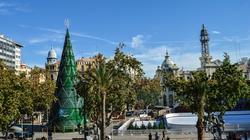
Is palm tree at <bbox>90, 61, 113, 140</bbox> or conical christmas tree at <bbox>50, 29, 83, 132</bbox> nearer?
palm tree at <bbox>90, 61, 113, 140</bbox>

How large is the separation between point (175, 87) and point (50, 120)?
38093 millimetres

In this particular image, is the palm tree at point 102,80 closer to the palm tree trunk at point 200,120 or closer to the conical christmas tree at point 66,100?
the palm tree trunk at point 200,120

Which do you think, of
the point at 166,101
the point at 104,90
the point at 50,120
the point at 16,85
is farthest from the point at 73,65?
the point at 166,101

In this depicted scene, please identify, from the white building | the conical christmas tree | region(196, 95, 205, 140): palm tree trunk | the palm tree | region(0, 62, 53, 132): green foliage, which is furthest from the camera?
the white building

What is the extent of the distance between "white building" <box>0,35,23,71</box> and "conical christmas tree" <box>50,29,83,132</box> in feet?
319

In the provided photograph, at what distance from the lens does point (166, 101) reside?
181750 millimetres

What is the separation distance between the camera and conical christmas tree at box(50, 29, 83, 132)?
75.3 m

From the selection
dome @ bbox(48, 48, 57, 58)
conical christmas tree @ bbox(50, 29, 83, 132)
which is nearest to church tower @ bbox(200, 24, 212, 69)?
dome @ bbox(48, 48, 57, 58)

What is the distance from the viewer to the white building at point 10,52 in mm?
174250

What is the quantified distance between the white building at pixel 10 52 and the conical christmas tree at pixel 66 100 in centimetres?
9730

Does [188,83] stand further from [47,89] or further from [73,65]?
[73,65]

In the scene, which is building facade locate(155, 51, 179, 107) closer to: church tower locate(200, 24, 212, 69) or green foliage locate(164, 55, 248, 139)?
church tower locate(200, 24, 212, 69)

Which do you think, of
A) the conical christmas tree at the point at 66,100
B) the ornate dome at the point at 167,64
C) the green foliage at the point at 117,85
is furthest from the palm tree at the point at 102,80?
the ornate dome at the point at 167,64

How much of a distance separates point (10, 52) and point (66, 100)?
371 ft
